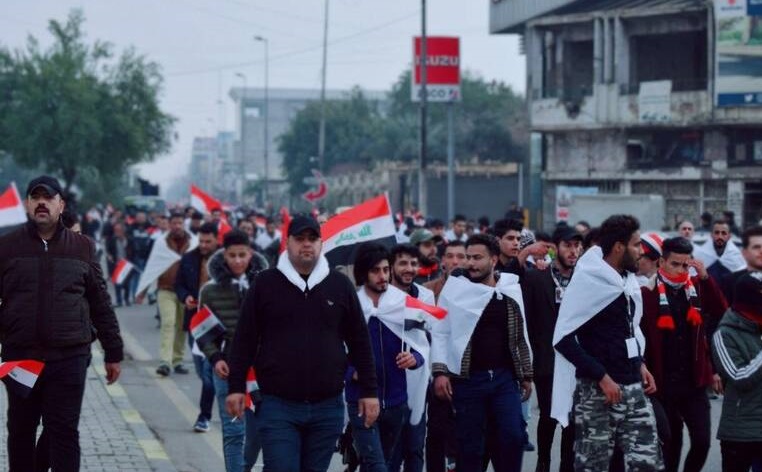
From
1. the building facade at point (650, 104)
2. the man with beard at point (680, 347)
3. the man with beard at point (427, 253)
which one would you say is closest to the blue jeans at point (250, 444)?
the man with beard at point (680, 347)

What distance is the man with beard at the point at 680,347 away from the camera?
28.2 ft

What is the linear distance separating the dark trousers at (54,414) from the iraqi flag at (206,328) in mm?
1402

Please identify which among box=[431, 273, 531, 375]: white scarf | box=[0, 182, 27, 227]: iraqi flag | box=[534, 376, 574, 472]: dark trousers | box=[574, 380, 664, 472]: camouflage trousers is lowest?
box=[534, 376, 574, 472]: dark trousers

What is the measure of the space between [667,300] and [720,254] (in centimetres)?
802

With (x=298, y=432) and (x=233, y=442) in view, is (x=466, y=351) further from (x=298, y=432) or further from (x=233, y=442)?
(x=298, y=432)

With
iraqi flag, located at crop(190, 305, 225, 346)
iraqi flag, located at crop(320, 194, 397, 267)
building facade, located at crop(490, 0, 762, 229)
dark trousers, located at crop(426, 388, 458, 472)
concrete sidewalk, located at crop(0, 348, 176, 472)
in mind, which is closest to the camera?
dark trousers, located at crop(426, 388, 458, 472)

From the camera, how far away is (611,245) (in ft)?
25.2

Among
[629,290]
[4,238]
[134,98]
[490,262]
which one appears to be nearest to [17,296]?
[4,238]

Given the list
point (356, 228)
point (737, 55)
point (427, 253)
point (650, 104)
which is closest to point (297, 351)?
point (356, 228)

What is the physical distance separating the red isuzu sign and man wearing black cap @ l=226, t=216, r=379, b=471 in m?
36.7

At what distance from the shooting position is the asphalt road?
1051cm

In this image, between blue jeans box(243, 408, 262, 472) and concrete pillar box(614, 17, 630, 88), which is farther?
concrete pillar box(614, 17, 630, 88)

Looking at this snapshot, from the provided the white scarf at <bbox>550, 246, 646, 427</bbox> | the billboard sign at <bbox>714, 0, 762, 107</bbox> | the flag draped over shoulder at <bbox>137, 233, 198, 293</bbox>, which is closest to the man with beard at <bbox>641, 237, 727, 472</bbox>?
the white scarf at <bbox>550, 246, 646, 427</bbox>

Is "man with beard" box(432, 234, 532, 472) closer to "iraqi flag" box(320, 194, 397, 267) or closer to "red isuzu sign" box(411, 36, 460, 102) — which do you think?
"iraqi flag" box(320, 194, 397, 267)
